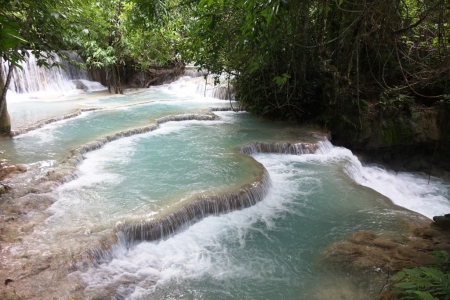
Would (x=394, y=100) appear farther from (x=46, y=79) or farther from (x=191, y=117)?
(x=46, y=79)

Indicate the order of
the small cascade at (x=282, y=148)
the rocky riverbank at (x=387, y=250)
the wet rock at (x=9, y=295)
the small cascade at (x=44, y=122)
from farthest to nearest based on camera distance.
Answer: the small cascade at (x=44, y=122) → the small cascade at (x=282, y=148) → the rocky riverbank at (x=387, y=250) → the wet rock at (x=9, y=295)

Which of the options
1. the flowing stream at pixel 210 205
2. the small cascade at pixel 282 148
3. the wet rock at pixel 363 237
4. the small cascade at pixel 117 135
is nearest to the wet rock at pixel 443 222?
the flowing stream at pixel 210 205

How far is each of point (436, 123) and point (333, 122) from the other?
111 inches

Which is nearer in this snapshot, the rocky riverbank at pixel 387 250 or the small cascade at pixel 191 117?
the rocky riverbank at pixel 387 250

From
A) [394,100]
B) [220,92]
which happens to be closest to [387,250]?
[394,100]

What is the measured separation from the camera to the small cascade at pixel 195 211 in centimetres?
439

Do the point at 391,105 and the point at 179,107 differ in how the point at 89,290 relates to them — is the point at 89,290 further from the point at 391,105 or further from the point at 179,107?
the point at 179,107

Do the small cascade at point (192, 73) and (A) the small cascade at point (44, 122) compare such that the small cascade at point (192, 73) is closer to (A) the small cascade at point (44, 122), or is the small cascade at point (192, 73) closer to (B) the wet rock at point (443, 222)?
(A) the small cascade at point (44, 122)

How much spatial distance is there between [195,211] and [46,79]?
48.9 feet

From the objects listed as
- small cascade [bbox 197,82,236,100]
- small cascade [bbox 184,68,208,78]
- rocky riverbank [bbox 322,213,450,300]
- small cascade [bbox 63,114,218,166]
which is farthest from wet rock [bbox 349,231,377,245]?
small cascade [bbox 184,68,208,78]

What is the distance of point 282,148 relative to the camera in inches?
312

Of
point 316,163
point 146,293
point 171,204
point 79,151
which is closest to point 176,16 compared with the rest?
point 79,151

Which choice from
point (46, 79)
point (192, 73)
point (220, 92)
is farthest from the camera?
point (192, 73)

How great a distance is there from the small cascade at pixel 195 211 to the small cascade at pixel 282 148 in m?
1.95
